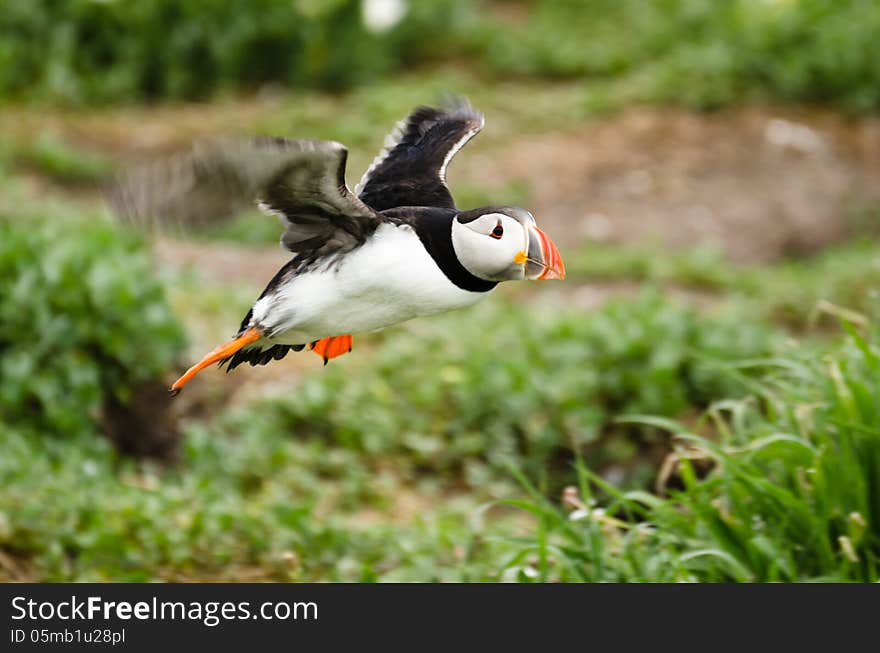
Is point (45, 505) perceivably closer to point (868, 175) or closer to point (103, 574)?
point (103, 574)

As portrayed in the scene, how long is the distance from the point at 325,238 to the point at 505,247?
49 centimetres

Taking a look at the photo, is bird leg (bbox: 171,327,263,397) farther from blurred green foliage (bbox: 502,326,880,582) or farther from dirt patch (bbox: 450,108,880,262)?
dirt patch (bbox: 450,108,880,262)

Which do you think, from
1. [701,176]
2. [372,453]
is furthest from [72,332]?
[701,176]

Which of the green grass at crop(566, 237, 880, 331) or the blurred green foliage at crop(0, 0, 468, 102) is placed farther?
the blurred green foliage at crop(0, 0, 468, 102)

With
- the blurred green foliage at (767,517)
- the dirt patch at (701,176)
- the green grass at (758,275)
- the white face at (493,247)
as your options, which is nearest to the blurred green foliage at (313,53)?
the dirt patch at (701,176)

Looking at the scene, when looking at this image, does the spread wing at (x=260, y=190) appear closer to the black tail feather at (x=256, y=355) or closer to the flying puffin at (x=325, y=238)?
the flying puffin at (x=325, y=238)

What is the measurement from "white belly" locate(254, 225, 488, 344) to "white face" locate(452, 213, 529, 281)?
6 centimetres

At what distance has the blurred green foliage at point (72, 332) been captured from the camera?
16.6ft

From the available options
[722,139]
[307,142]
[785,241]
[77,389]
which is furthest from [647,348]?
[722,139]

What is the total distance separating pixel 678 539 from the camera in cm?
364

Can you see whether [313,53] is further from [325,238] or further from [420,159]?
[325,238]

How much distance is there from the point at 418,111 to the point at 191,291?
10.7 feet

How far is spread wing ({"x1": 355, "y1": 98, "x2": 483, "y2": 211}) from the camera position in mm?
2723

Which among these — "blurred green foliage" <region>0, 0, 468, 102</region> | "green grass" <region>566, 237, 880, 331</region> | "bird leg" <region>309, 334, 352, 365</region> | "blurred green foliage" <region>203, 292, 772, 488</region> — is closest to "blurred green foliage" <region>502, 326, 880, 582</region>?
"bird leg" <region>309, 334, 352, 365</region>
